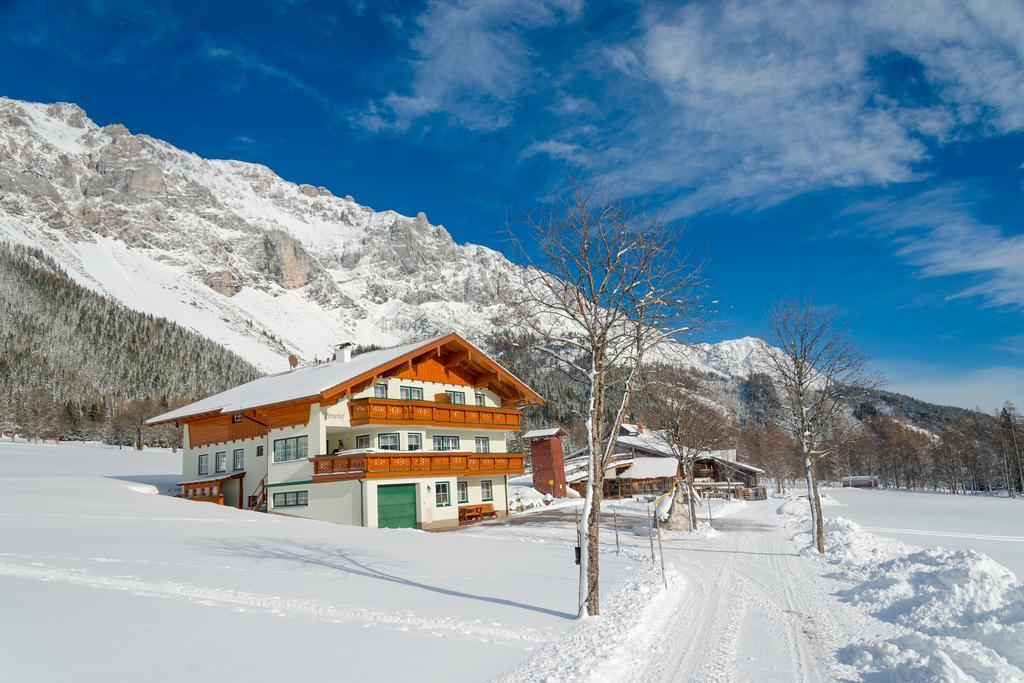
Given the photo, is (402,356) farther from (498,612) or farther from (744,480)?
(744,480)

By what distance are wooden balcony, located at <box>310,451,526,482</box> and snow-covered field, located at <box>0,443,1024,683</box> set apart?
979cm

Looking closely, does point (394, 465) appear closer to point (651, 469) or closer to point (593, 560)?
point (593, 560)

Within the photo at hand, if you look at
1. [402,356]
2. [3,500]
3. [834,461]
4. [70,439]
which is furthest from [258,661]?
[834,461]

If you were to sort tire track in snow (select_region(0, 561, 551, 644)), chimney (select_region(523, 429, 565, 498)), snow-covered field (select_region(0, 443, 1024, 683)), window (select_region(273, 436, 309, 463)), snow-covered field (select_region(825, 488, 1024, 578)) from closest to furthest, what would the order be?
1. snow-covered field (select_region(0, 443, 1024, 683))
2. tire track in snow (select_region(0, 561, 551, 644))
3. snow-covered field (select_region(825, 488, 1024, 578))
4. window (select_region(273, 436, 309, 463))
5. chimney (select_region(523, 429, 565, 498))

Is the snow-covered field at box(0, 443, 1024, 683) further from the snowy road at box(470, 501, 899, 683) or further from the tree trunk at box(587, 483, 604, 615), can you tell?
the tree trunk at box(587, 483, 604, 615)

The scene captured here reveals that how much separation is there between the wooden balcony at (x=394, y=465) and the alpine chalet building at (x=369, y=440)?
0.06 m

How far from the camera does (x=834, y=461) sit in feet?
421

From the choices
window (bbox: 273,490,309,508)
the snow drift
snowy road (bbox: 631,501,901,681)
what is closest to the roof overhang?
window (bbox: 273,490,309,508)

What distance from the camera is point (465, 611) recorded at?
40.2 feet

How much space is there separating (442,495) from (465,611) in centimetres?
2477

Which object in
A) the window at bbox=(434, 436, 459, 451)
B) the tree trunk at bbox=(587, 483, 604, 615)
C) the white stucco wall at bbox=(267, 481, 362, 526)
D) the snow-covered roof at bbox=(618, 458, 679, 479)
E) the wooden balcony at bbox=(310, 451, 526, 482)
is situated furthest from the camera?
the snow-covered roof at bbox=(618, 458, 679, 479)

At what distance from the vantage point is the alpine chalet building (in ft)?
107

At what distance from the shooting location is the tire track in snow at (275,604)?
35.6 feet

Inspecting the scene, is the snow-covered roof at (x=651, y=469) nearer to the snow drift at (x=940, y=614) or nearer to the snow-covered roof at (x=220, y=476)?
the snow-covered roof at (x=220, y=476)
